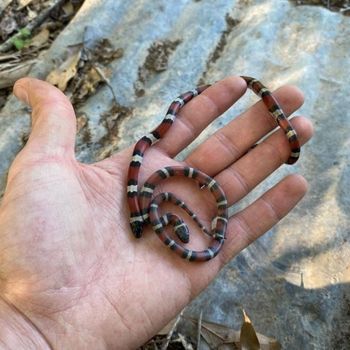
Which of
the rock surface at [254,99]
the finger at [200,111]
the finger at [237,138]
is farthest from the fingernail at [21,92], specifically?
the finger at [237,138]

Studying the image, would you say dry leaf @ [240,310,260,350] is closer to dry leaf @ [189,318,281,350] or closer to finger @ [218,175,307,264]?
dry leaf @ [189,318,281,350]

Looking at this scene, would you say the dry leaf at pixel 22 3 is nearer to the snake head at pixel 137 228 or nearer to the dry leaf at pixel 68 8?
the dry leaf at pixel 68 8

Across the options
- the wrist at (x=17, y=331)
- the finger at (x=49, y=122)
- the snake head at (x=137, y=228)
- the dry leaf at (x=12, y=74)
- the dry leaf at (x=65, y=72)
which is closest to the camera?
the wrist at (x=17, y=331)

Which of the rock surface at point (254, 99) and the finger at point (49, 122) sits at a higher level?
the finger at point (49, 122)

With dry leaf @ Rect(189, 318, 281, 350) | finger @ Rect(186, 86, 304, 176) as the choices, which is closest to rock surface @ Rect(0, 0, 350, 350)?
dry leaf @ Rect(189, 318, 281, 350)

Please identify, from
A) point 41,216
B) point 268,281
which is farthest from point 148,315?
point 268,281

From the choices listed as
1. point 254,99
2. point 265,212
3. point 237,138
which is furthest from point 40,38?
point 265,212
